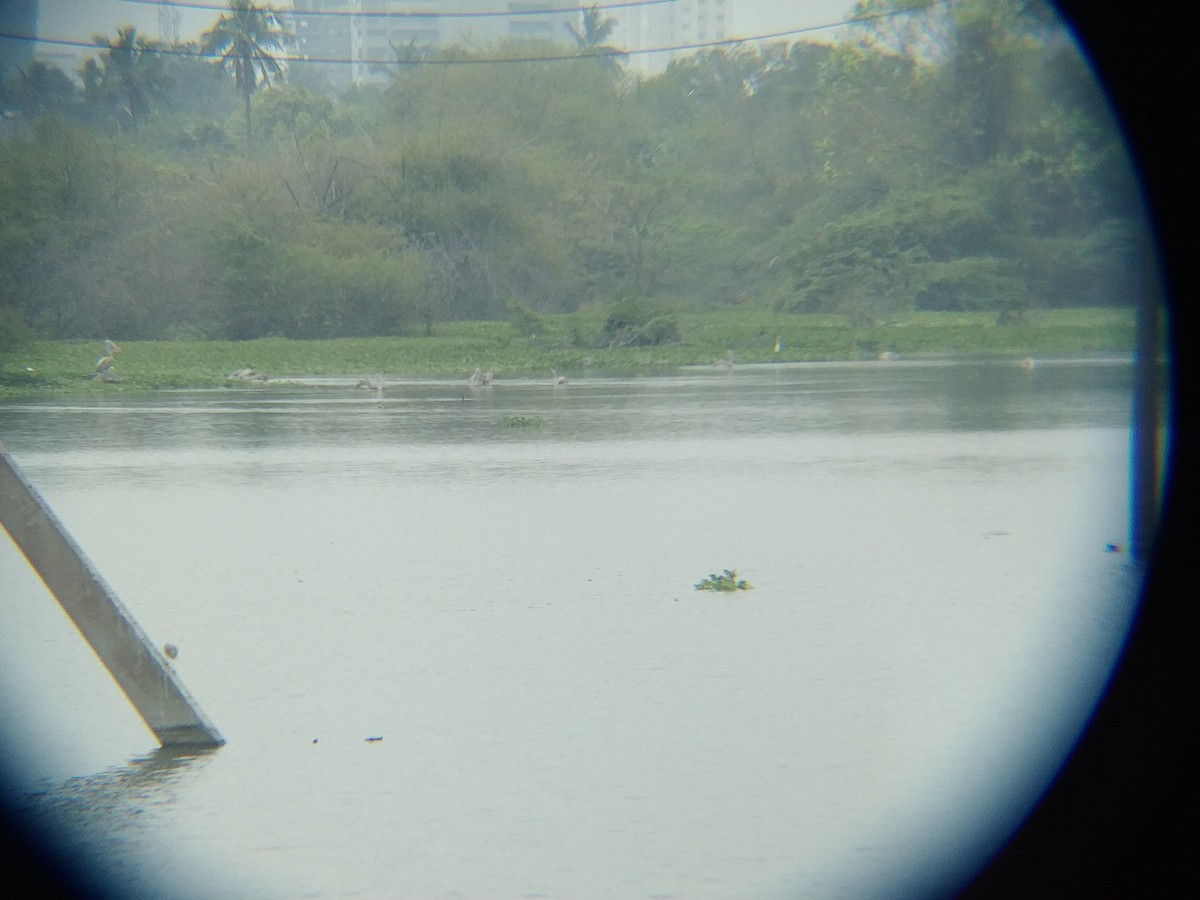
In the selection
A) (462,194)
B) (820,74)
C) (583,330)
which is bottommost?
(583,330)

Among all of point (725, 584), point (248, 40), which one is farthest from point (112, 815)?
point (248, 40)

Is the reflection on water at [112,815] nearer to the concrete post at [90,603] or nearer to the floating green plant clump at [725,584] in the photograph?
the concrete post at [90,603]

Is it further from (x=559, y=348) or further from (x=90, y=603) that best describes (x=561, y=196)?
(x=90, y=603)

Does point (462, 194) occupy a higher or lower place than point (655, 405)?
higher

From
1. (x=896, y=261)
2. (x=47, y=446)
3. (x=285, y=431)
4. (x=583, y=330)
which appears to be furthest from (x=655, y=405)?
(x=896, y=261)

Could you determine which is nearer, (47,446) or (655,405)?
(47,446)

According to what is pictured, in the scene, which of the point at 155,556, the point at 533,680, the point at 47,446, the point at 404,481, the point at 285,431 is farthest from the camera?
the point at 285,431

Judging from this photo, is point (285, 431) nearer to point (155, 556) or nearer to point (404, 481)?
point (404, 481)
